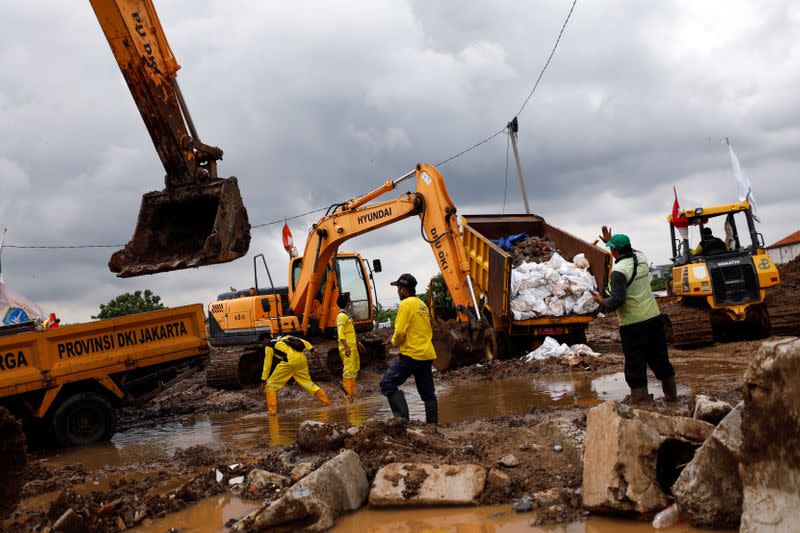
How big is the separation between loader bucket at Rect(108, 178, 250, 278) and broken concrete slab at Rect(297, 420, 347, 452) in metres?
2.37

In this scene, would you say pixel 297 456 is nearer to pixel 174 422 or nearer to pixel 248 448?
pixel 248 448

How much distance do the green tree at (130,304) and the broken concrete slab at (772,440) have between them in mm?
29857

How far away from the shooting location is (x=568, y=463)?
4793 mm

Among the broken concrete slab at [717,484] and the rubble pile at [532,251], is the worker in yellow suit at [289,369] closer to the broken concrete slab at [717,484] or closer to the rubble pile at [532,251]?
the rubble pile at [532,251]

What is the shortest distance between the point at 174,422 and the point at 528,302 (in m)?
5.94

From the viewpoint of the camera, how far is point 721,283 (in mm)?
12219

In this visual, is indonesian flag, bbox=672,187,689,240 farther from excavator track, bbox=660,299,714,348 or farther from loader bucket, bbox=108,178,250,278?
loader bucket, bbox=108,178,250,278

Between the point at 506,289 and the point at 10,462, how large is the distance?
8.16m

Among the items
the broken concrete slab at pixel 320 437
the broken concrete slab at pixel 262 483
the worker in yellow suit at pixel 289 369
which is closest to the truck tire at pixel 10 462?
the broken concrete slab at pixel 262 483

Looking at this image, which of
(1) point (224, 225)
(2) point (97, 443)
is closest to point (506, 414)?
(1) point (224, 225)

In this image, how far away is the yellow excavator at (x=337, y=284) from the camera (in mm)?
11930

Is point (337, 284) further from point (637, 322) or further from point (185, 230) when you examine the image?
point (637, 322)

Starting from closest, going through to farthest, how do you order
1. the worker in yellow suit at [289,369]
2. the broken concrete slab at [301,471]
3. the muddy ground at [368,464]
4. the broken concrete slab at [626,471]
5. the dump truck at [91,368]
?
the broken concrete slab at [626,471]
the muddy ground at [368,464]
the broken concrete slab at [301,471]
the dump truck at [91,368]
the worker in yellow suit at [289,369]

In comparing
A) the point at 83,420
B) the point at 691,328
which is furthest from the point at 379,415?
the point at 691,328
